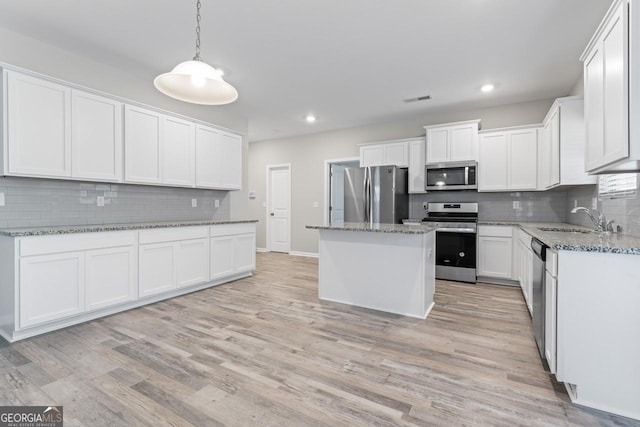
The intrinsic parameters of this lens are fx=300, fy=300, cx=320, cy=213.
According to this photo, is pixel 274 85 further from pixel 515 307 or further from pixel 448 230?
pixel 515 307

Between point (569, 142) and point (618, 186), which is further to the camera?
point (569, 142)

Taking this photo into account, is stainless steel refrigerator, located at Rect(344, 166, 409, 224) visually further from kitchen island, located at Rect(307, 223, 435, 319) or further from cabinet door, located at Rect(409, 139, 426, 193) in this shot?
kitchen island, located at Rect(307, 223, 435, 319)

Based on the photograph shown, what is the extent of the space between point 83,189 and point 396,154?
4.56 metres

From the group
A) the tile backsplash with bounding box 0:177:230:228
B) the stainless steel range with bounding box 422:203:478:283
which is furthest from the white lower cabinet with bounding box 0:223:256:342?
the stainless steel range with bounding box 422:203:478:283

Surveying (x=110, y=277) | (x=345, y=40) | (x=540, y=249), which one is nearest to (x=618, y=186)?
(x=540, y=249)

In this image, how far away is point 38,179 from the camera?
9.80ft

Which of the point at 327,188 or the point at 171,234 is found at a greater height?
the point at 327,188

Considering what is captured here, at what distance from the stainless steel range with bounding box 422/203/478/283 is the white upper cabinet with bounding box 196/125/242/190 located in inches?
127

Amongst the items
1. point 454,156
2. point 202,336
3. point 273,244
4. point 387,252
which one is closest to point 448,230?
point 454,156

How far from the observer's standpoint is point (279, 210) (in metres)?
7.36

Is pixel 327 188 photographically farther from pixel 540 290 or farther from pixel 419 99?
pixel 540 290

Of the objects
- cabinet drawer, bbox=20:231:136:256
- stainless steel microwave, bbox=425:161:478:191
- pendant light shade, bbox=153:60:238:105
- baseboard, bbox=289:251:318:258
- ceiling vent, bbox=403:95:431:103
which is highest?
ceiling vent, bbox=403:95:431:103

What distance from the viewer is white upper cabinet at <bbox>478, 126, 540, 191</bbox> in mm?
4375

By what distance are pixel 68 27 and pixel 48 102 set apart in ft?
2.33
